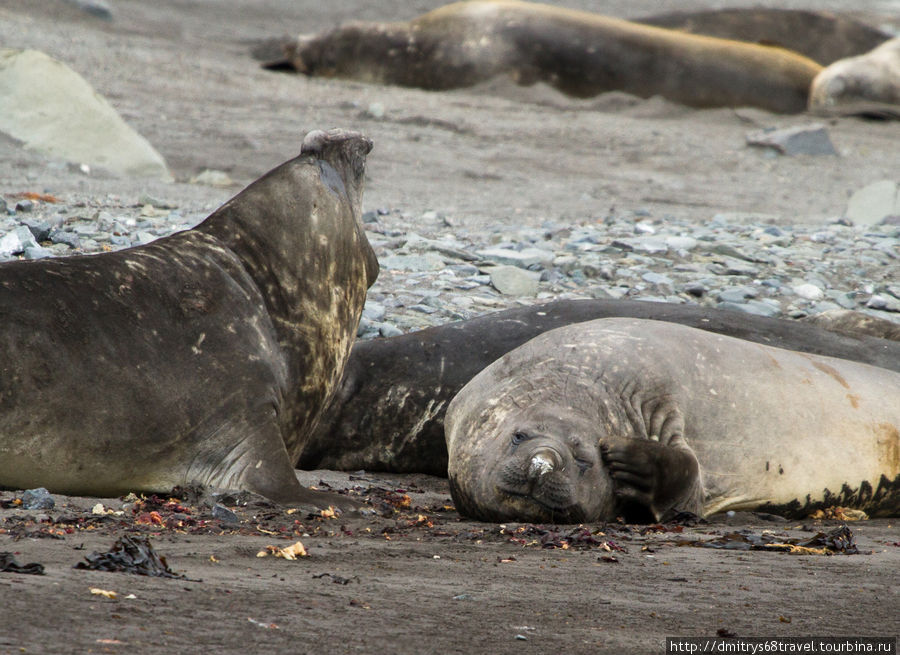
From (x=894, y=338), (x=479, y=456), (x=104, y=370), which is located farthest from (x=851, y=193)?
(x=104, y=370)

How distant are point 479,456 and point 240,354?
2.98 ft

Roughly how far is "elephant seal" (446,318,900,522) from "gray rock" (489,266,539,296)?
2.02m

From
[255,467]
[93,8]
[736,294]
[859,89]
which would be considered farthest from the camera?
[859,89]

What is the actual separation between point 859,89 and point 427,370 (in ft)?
35.8

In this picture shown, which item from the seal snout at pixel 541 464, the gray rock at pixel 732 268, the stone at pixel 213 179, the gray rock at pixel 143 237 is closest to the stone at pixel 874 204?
the gray rock at pixel 732 268

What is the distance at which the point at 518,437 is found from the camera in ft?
13.7

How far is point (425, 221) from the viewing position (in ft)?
28.3

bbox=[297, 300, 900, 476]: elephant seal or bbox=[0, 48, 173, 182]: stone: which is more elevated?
bbox=[0, 48, 173, 182]: stone

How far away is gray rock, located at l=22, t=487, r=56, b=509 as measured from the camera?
356 cm

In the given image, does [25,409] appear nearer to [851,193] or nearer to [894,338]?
[894,338]

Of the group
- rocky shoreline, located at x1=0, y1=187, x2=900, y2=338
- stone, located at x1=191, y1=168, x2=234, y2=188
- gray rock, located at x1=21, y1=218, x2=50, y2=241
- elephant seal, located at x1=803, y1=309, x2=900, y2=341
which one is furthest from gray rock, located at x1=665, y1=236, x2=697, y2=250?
gray rock, located at x1=21, y1=218, x2=50, y2=241

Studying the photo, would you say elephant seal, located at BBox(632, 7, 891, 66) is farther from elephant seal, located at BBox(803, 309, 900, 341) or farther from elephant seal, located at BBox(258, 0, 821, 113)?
elephant seal, located at BBox(803, 309, 900, 341)

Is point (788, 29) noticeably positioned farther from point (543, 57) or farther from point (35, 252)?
point (35, 252)

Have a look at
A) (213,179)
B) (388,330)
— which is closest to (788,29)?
(213,179)
